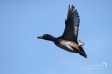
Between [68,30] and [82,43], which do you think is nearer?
[68,30]

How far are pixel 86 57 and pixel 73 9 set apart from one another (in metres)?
2.51

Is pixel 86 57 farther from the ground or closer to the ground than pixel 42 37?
closer to the ground

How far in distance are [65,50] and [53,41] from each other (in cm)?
83

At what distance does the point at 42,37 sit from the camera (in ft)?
47.9

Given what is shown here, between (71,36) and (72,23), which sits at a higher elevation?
(72,23)

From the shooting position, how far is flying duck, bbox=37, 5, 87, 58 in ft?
44.9

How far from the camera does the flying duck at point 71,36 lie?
13672mm

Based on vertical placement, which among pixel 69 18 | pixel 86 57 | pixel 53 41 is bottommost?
pixel 86 57

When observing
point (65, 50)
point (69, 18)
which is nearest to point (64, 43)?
point (65, 50)

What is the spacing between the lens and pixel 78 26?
45.0 feet

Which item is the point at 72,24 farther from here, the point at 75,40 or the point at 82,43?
the point at 82,43

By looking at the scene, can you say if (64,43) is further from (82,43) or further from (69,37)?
(82,43)

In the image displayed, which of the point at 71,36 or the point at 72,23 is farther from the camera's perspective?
the point at 71,36

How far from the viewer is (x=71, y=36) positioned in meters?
14.0
